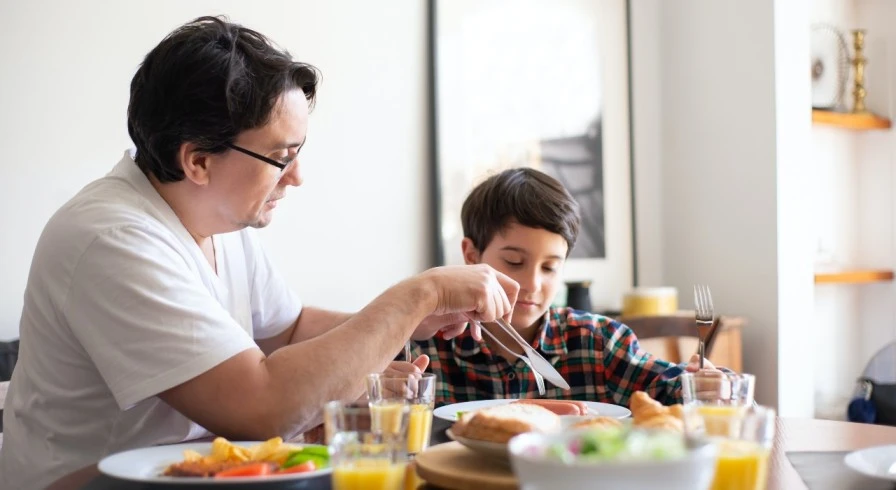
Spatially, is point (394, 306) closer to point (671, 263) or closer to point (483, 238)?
point (483, 238)

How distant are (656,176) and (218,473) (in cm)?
340

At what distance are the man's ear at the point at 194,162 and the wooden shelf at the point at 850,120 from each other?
2868 millimetres

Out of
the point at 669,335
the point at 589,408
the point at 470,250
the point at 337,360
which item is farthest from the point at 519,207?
the point at 669,335

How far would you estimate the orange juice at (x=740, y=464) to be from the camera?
0.95m

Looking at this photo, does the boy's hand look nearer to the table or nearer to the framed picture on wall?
the table

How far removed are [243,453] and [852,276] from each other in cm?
333

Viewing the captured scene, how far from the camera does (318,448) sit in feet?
3.85

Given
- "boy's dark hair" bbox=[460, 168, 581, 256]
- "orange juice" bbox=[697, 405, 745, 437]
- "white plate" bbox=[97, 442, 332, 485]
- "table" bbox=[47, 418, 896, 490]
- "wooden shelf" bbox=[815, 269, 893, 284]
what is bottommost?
"wooden shelf" bbox=[815, 269, 893, 284]

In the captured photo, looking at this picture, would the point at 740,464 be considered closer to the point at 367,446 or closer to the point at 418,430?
the point at 367,446

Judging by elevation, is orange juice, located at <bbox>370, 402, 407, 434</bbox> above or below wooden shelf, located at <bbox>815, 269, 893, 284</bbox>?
above

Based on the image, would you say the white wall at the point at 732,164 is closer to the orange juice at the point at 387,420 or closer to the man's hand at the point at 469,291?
the man's hand at the point at 469,291

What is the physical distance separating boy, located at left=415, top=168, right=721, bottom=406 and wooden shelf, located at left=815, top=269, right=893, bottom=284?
80.4 inches

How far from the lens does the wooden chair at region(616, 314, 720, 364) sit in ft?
11.0

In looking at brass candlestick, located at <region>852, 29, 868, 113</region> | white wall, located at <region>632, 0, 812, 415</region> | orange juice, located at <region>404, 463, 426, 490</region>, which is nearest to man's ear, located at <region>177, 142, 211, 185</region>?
orange juice, located at <region>404, 463, 426, 490</region>
